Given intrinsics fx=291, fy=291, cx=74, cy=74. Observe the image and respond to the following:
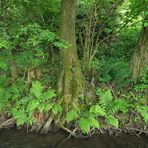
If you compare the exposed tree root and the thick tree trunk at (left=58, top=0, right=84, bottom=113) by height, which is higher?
the thick tree trunk at (left=58, top=0, right=84, bottom=113)

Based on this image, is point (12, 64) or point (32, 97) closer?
point (32, 97)

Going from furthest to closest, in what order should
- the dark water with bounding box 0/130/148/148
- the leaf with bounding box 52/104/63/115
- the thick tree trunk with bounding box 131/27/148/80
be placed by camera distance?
the thick tree trunk with bounding box 131/27/148/80 → the leaf with bounding box 52/104/63/115 → the dark water with bounding box 0/130/148/148

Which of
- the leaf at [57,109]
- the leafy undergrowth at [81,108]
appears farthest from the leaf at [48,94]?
the leaf at [57,109]

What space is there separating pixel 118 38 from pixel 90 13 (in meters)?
2.00

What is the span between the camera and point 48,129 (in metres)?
7.59

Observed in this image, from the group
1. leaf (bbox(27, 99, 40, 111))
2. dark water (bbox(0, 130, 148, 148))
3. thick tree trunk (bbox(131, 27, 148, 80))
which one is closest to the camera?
dark water (bbox(0, 130, 148, 148))

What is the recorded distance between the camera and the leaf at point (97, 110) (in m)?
7.02

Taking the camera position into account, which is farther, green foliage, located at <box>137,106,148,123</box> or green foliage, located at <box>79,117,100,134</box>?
green foliage, located at <box>137,106,148,123</box>

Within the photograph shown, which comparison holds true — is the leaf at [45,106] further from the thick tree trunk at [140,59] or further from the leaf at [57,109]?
the thick tree trunk at [140,59]

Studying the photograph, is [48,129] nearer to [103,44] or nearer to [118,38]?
[103,44]

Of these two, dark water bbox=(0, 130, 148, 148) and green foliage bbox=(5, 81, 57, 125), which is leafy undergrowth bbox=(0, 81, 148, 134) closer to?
green foliage bbox=(5, 81, 57, 125)

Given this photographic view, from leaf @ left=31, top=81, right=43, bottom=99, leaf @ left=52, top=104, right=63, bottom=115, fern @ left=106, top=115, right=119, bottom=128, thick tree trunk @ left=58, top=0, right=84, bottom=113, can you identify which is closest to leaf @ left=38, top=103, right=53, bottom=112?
leaf @ left=52, top=104, right=63, bottom=115

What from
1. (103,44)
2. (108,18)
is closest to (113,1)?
(108,18)

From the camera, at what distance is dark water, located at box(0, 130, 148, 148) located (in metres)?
7.14
